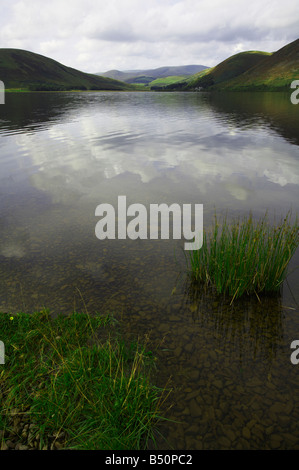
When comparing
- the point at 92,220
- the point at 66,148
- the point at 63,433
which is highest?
the point at 66,148

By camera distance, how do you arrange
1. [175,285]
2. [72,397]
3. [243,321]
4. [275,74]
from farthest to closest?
[275,74] < [175,285] < [243,321] < [72,397]

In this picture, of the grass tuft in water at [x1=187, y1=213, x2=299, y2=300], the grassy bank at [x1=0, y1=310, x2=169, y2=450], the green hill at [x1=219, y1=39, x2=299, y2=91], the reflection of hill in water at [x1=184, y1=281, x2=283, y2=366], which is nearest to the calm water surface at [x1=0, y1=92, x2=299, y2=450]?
the reflection of hill in water at [x1=184, y1=281, x2=283, y2=366]

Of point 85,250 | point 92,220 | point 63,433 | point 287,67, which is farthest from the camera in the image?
point 287,67

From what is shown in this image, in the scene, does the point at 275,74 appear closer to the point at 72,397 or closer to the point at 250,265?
the point at 250,265

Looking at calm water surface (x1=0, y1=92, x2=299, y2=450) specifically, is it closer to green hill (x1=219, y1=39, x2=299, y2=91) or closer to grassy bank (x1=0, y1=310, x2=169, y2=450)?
grassy bank (x1=0, y1=310, x2=169, y2=450)

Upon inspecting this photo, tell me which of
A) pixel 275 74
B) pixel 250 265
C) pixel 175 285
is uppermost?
pixel 275 74

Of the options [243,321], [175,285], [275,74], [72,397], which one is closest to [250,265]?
[243,321]

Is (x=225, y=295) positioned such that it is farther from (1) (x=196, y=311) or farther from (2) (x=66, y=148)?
(2) (x=66, y=148)

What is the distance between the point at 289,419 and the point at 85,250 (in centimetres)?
764

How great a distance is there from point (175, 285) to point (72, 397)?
4304mm

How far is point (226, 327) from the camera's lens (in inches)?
267

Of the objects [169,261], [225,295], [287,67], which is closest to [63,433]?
[225,295]

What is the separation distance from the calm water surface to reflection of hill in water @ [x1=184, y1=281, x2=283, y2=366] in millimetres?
27

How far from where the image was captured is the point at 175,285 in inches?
331
